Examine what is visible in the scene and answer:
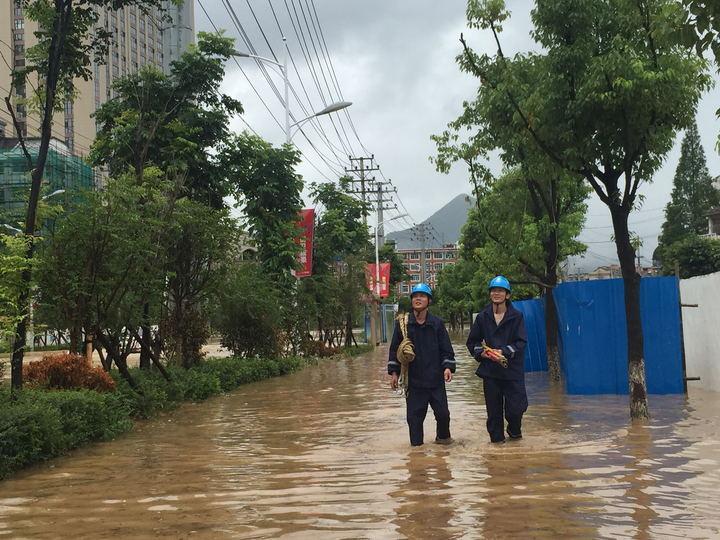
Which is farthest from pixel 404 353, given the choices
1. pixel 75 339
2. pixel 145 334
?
pixel 145 334

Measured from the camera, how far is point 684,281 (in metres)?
13.4

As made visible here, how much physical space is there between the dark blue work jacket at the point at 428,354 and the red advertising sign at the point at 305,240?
53.0 ft

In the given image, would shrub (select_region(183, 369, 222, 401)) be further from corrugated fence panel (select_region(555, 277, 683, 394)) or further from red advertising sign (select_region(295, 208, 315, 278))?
red advertising sign (select_region(295, 208, 315, 278))

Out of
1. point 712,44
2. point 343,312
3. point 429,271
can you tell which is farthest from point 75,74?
point 429,271

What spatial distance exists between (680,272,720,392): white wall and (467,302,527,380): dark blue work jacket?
5.33 m

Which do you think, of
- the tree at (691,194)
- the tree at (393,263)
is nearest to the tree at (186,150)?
the tree at (393,263)

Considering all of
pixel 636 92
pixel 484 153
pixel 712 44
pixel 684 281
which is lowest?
pixel 684 281

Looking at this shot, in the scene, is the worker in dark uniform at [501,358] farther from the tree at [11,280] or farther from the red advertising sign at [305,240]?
the red advertising sign at [305,240]

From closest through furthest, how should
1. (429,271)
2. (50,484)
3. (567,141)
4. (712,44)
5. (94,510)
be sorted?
(712,44) < (94,510) < (50,484) < (567,141) < (429,271)

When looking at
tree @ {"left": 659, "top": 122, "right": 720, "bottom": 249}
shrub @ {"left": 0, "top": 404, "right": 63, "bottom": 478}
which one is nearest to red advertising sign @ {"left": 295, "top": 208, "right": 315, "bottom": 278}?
shrub @ {"left": 0, "top": 404, "right": 63, "bottom": 478}

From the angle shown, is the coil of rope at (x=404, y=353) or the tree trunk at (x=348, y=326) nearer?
the coil of rope at (x=404, y=353)

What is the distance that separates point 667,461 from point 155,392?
7712mm

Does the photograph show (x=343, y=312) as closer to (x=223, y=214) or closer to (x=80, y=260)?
(x=223, y=214)

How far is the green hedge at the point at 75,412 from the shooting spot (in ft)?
24.9
